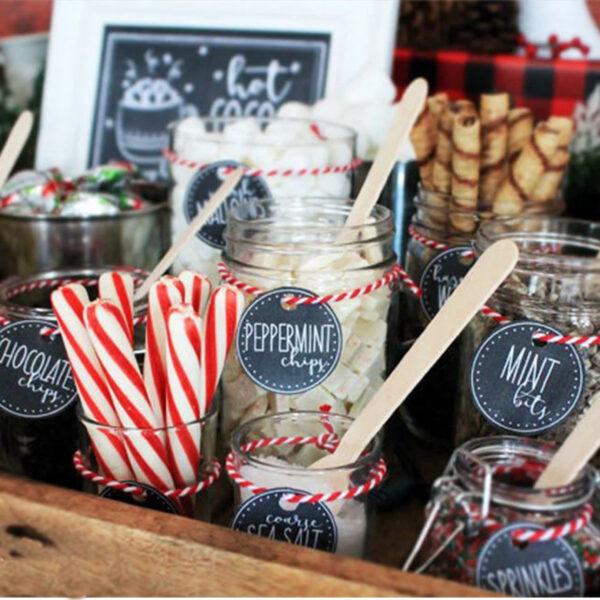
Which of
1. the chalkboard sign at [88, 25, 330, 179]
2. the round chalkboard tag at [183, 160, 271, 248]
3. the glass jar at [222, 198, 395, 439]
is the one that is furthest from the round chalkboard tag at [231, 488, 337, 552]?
the chalkboard sign at [88, 25, 330, 179]

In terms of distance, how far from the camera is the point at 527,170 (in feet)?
2.81

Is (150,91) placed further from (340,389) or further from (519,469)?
(519,469)

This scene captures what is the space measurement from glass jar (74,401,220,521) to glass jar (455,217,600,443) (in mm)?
209

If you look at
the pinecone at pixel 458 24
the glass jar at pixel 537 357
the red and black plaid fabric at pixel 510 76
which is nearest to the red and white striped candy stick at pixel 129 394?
the glass jar at pixel 537 357

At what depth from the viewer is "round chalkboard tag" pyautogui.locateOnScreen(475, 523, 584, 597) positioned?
1.68ft

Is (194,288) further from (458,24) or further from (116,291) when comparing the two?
(458,24)

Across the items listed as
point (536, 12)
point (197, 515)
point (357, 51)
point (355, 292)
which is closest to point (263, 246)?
point (355, 292)

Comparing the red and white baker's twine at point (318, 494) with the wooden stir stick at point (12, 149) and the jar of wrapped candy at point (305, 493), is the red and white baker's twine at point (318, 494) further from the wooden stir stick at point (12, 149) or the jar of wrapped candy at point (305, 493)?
the wooden stir stick at point (12, 149)

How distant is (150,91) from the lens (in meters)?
1.28

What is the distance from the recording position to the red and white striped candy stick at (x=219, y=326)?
614 millimetres

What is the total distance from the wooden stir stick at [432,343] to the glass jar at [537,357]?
0.26 feet

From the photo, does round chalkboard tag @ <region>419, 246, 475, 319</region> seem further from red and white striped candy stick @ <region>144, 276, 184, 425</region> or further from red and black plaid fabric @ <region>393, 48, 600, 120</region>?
red and black plaid fabric @ <region>393, 48, 600, 120</region>

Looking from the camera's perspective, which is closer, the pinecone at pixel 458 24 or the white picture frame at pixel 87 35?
the white picture frame at pixel 87 35

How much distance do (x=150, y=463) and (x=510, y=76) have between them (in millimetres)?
914
